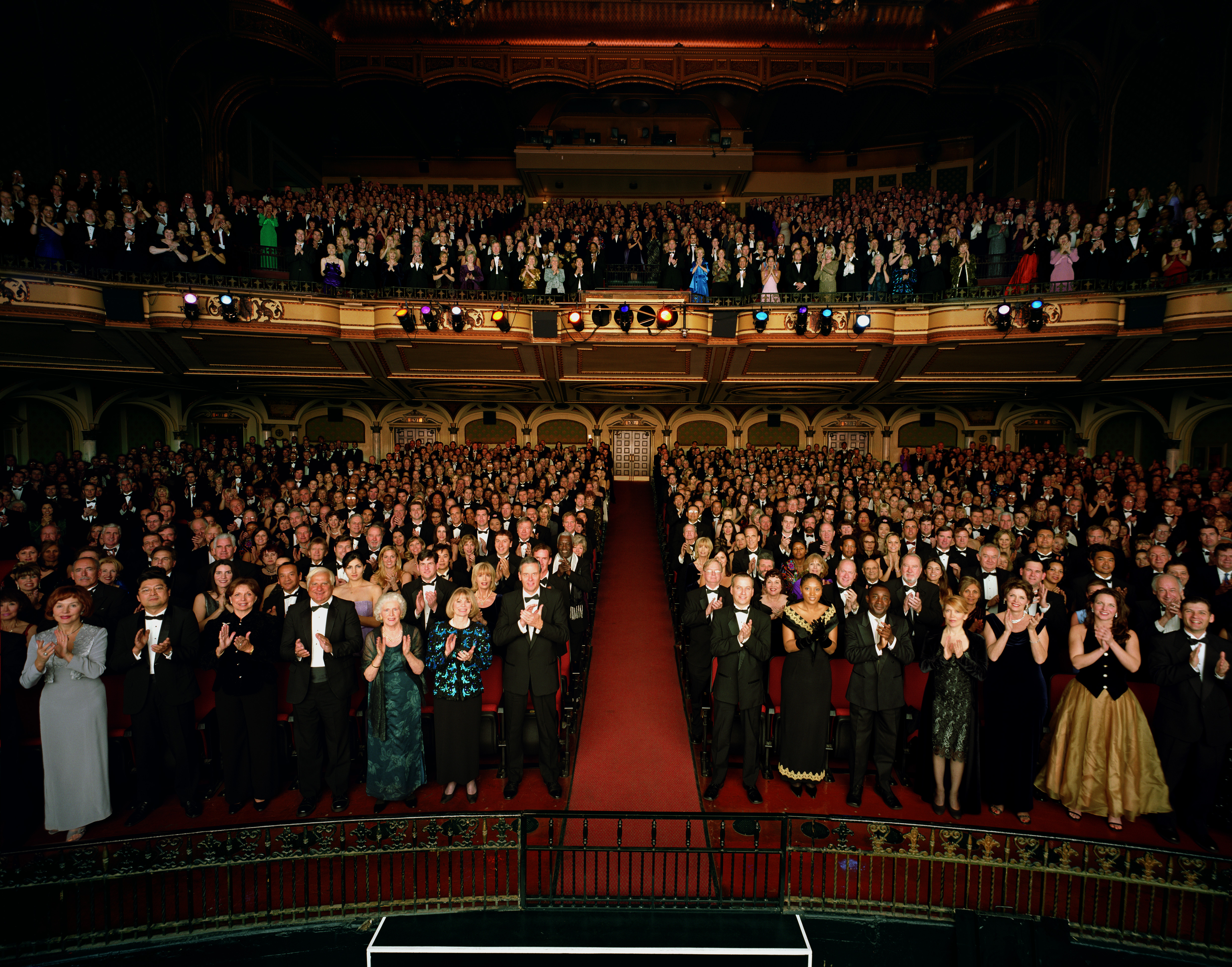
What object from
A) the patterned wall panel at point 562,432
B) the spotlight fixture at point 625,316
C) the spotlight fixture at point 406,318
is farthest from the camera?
the patterned wall panel at point 562,432

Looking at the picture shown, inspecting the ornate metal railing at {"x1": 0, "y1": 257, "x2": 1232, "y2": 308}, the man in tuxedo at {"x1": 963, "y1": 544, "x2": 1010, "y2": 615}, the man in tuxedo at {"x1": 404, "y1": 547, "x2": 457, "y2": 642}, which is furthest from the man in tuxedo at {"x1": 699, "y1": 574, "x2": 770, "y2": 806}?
the ornate metal railing at {"x1": 0, "y1": 257, "x2": 1232, "y2": 308}

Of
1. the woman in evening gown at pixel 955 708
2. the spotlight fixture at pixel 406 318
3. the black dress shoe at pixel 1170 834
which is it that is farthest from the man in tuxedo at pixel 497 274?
the black dress shoe at pixel 1170 834

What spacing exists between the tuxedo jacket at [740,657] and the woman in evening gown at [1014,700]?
1.38 m

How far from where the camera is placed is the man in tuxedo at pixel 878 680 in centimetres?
380

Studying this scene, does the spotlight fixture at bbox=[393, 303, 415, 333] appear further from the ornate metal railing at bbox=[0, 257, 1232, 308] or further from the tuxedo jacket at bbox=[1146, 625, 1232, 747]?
the tuxedo jacket at bbox=[1146, 625, 1232, 747]

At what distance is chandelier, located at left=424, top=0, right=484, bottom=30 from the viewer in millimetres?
13766

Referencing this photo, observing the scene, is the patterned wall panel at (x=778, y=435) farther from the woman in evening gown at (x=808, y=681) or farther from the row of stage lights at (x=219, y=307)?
the woman in evening gown at (x=808, y=681)

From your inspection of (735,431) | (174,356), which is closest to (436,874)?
(174,356)

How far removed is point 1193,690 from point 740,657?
2700mm

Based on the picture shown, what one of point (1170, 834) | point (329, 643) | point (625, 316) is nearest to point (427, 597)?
point (329, 643)

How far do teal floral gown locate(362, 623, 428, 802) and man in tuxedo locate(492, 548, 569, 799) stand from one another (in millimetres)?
582

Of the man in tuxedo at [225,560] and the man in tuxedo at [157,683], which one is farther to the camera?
the man in tuxedo at [225,560]

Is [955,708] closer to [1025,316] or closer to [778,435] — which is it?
[1025,316]

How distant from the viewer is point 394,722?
12.3 feet
